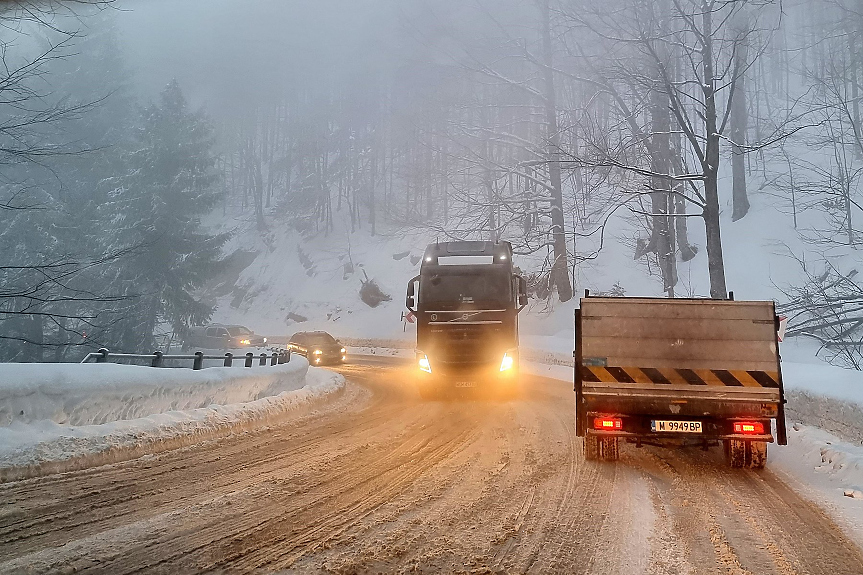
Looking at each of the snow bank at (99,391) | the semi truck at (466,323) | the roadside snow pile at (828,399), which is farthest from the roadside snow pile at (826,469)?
the snow bank at (99,391)

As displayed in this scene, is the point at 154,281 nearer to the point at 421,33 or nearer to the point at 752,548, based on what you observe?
the point at 421,33

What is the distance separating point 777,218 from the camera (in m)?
29.4

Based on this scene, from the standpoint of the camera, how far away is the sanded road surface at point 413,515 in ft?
12.5

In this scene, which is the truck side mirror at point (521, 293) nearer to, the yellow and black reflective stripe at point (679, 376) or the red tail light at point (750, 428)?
the yellow and black reflective stripe at point (679, 376)

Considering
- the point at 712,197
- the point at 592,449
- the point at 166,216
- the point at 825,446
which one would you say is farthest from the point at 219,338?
the point at 825,446

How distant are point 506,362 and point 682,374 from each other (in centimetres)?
658

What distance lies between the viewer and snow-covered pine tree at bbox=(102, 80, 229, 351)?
1272 inches

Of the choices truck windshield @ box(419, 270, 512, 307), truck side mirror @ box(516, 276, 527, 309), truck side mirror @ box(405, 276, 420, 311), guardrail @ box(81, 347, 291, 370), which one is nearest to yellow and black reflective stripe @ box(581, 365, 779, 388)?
truck windshield @ box(419, 270, 512, 307)

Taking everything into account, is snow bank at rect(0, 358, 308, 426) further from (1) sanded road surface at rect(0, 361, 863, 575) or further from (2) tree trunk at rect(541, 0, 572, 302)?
(2) tree trunk at rect(541, 0, 572, 302)

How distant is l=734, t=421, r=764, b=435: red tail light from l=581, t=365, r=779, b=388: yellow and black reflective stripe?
0.46 m

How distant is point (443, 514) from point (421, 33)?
3014 centimetres

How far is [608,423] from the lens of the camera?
22.8 ft

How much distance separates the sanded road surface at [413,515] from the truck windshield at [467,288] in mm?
5651

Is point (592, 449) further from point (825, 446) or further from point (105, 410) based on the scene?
point (105, 410)
